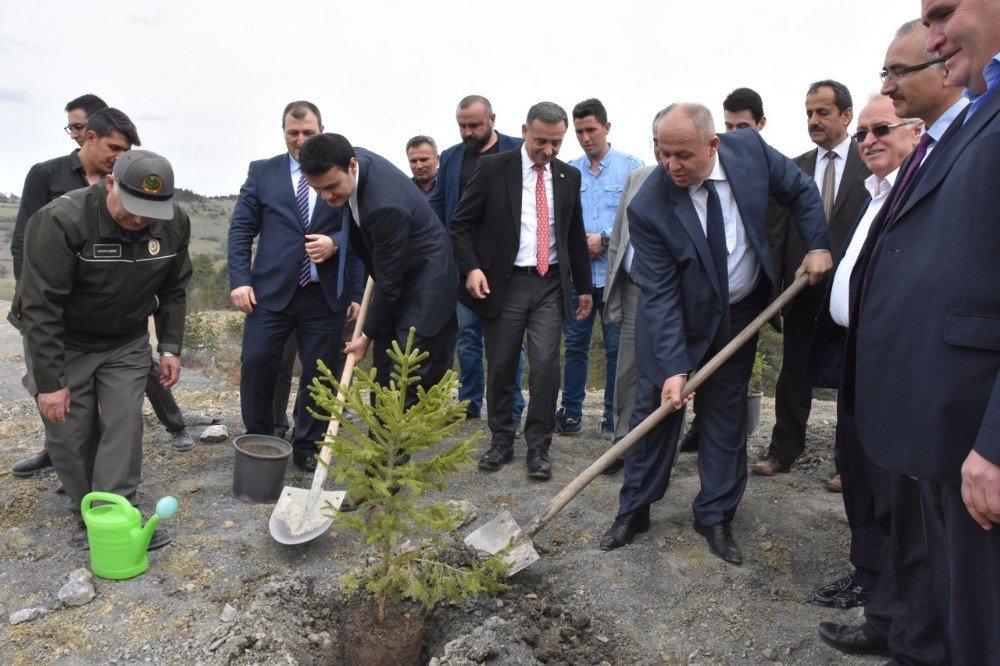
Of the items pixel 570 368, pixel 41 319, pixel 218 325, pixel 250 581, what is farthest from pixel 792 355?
pixel 218 325

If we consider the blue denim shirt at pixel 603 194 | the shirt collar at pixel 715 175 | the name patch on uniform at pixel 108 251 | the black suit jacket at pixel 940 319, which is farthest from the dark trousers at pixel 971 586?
the blue denim shirt at pixel 603 194

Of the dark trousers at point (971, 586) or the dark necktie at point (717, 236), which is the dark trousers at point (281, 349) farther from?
the dark trousers at point (971, 586)

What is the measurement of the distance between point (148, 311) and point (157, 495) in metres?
1.21

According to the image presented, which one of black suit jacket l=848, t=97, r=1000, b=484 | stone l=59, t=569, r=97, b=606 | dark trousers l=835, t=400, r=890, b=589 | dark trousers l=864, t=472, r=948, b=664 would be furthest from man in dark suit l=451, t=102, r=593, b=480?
black suit jacket l=848, t=97, r=1000, b=484

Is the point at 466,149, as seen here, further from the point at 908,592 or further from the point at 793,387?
the point at 908,592

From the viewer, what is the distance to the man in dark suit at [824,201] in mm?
4457

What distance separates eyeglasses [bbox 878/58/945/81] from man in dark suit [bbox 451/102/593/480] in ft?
7.55

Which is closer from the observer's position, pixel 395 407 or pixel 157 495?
pixel 395 407

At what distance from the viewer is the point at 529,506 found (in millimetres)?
4434

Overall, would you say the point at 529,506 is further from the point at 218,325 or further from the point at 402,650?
the point at 218,325

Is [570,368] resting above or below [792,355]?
below

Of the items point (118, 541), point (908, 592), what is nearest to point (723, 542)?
point (908, 592)

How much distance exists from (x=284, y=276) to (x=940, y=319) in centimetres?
381

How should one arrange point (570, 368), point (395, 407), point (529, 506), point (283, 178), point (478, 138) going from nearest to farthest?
point (395, 407), point (529, 506), point (283, 178), point (478, 138), point (570, 368)
